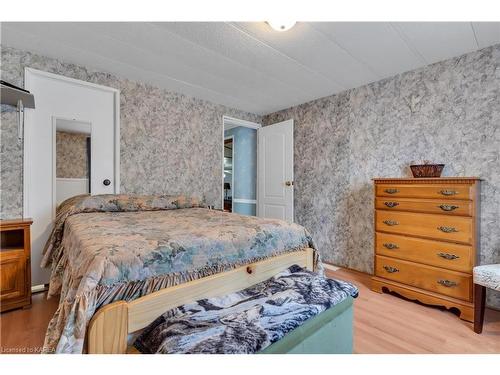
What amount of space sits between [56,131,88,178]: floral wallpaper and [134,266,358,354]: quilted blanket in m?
2.15

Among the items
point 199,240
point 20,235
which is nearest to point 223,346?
point 199,240

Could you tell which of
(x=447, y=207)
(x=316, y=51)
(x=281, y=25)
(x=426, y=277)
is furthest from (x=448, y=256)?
(x=281, y=25)

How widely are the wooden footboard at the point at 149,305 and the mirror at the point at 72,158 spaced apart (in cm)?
204

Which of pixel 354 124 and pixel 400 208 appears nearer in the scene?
pixel 400 208

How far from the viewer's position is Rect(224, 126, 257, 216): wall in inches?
184

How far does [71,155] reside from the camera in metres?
2.49

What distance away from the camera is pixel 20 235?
209 centimetres

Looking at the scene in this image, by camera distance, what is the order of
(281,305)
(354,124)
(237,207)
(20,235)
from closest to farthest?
(281,305) < (20,235) < (354,124) < (237,207)

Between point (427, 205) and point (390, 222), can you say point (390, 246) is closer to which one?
point (390, 222)

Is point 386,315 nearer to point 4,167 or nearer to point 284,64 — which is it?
point 284,64

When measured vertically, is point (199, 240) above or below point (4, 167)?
below

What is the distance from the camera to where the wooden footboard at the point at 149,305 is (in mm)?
899
